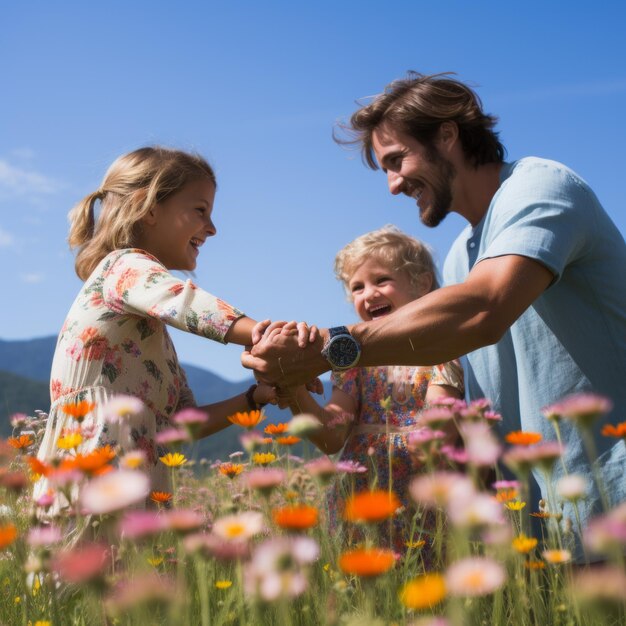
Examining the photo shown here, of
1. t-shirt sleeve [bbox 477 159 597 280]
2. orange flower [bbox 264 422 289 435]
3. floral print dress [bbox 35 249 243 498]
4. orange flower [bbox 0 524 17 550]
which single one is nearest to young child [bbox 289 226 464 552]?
floral print dress [bbox 35 249 243 498]

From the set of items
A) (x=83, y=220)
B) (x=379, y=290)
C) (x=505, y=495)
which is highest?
(x=83, y=220)

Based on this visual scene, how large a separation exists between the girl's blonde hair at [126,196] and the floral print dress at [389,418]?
40.8 inches

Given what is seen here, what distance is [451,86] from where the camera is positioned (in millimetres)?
3551

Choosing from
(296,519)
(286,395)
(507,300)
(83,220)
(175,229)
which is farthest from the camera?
(83,220)

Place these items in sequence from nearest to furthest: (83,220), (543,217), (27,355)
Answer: (543,217), (83,220), (27,355)

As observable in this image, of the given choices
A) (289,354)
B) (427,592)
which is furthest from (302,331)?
(427,592)

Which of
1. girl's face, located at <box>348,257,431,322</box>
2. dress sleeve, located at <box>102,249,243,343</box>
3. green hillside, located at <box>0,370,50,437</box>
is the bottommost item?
dress sleeve, located at <box>102,249,243,343</box>

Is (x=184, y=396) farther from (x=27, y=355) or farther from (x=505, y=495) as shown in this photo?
(x=27, y=355)

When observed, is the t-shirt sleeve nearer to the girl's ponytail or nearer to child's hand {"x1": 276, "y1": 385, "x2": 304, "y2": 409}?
child's hand {"x1": 276, "y1": 385, "x2": 304, "y2": 409}

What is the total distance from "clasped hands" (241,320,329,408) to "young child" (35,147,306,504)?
0.07 m

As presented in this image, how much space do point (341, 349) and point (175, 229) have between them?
3.00 feet

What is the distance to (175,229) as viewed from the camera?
291 cm

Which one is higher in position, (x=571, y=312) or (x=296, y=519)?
(x=571, y=312)

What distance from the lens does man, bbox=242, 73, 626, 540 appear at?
225cm
